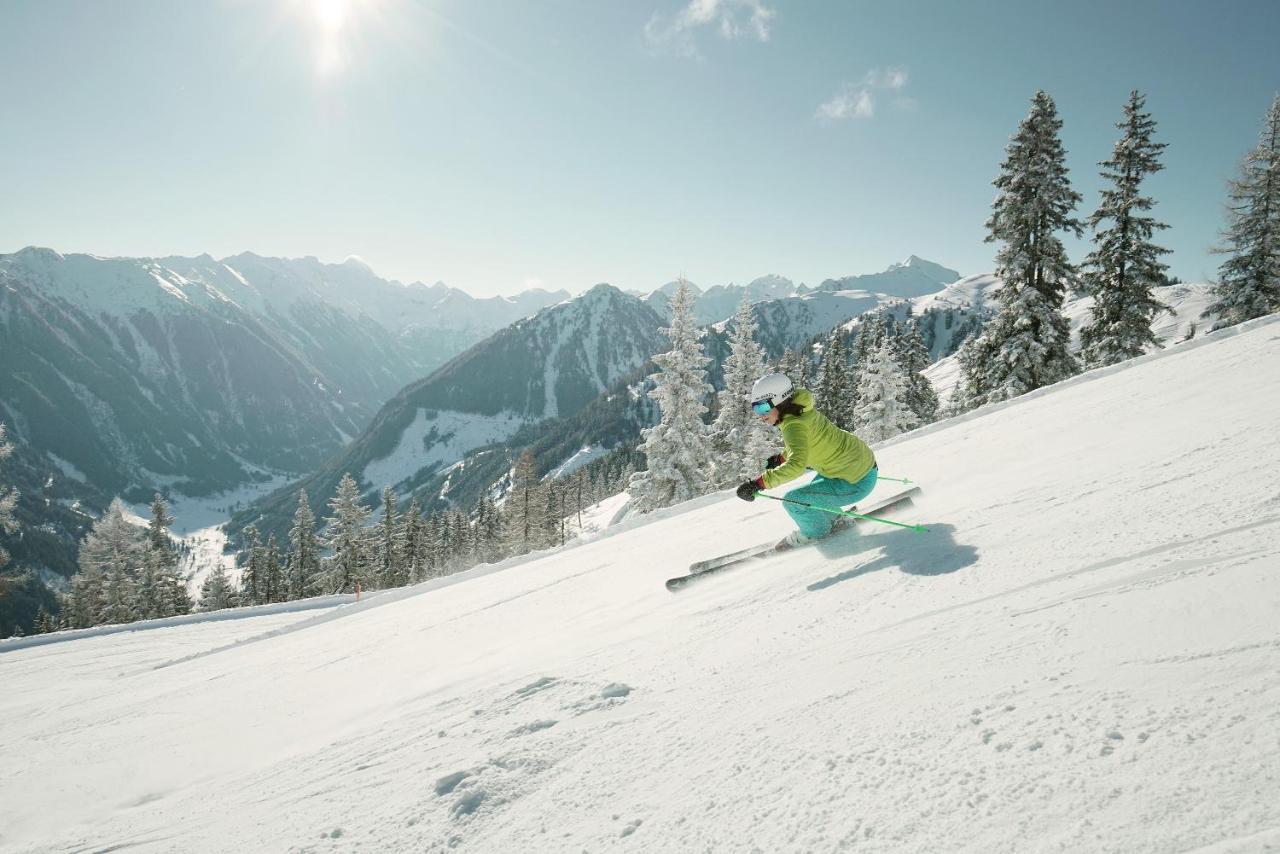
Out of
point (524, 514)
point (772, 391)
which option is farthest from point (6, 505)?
point (772, 391)

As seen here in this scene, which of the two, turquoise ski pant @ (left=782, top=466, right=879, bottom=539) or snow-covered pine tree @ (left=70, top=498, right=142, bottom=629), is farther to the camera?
snow-covered pine tree @ (left=70, top=498, right=142, bottom=629)

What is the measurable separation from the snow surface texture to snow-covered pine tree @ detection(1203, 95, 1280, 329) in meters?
28.1

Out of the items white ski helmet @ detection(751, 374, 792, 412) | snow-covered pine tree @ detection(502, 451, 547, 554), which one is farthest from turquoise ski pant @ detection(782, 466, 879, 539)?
snow-covered pine tree @ detection(502, 451, 547, 554)

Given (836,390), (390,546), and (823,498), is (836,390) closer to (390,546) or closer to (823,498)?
(390,546)

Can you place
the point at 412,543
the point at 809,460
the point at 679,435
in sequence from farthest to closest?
the point at 412,543
the point at 679,435
the point at 809,460

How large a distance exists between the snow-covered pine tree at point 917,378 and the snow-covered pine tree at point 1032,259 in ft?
83.2

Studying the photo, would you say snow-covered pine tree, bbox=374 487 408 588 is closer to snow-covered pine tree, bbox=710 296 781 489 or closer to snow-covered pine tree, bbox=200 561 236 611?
snow-covered pine tree, bbox=200 561 236 611

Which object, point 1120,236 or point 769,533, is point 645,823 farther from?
point 1120,236

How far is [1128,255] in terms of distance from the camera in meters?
24.4

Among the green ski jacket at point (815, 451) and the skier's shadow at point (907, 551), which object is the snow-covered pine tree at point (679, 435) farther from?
the skier's shadow at point (907, 551)

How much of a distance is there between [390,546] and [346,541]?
8.93m

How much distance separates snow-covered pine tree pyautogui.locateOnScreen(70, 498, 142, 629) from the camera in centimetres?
4059

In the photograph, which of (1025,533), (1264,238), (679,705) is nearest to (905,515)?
(1025,533)

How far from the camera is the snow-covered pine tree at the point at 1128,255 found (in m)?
24.1
